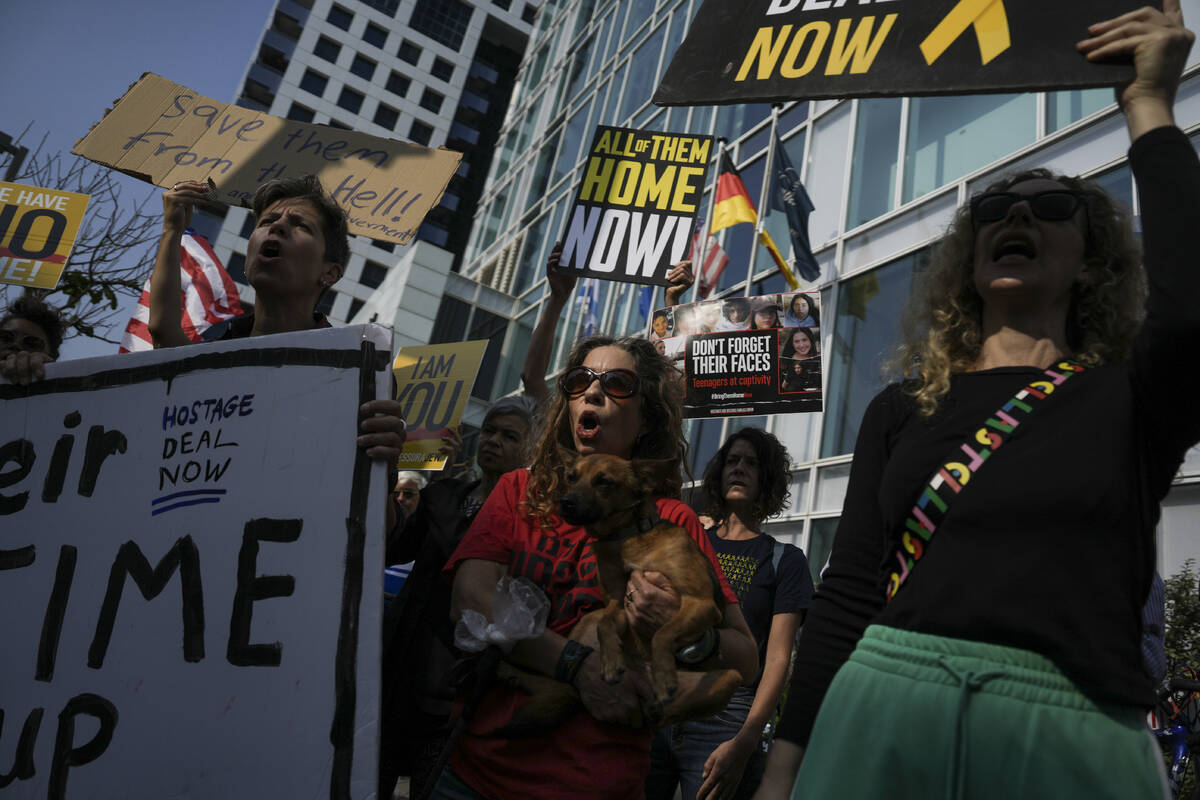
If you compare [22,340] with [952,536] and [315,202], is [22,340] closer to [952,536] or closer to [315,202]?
[315,202]

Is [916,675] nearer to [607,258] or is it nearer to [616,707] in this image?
[616,707]

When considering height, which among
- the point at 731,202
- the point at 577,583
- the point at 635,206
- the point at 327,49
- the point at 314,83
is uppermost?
the point at 327,49

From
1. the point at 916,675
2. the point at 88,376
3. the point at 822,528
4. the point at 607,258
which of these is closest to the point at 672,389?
the point at 916,675

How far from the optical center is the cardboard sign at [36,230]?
6.46m

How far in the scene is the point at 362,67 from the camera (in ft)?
169

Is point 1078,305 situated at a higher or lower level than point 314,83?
lower

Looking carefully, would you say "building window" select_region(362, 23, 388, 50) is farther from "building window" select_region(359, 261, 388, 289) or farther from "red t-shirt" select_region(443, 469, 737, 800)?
"red t-shirt" select_region(443, 469, 737, 800)

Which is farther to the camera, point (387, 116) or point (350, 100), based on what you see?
point (387, 116)

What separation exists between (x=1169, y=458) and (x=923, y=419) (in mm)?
389

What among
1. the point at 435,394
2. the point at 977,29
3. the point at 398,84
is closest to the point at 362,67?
the point at 398,84

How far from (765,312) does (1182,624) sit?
157 inches

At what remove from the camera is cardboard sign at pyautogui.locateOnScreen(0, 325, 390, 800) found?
186cm

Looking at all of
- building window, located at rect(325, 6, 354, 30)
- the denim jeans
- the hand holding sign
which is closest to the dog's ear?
the hand holding sign

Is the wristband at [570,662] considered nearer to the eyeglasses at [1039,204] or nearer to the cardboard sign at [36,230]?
the eyeglasses at [1039,204]
